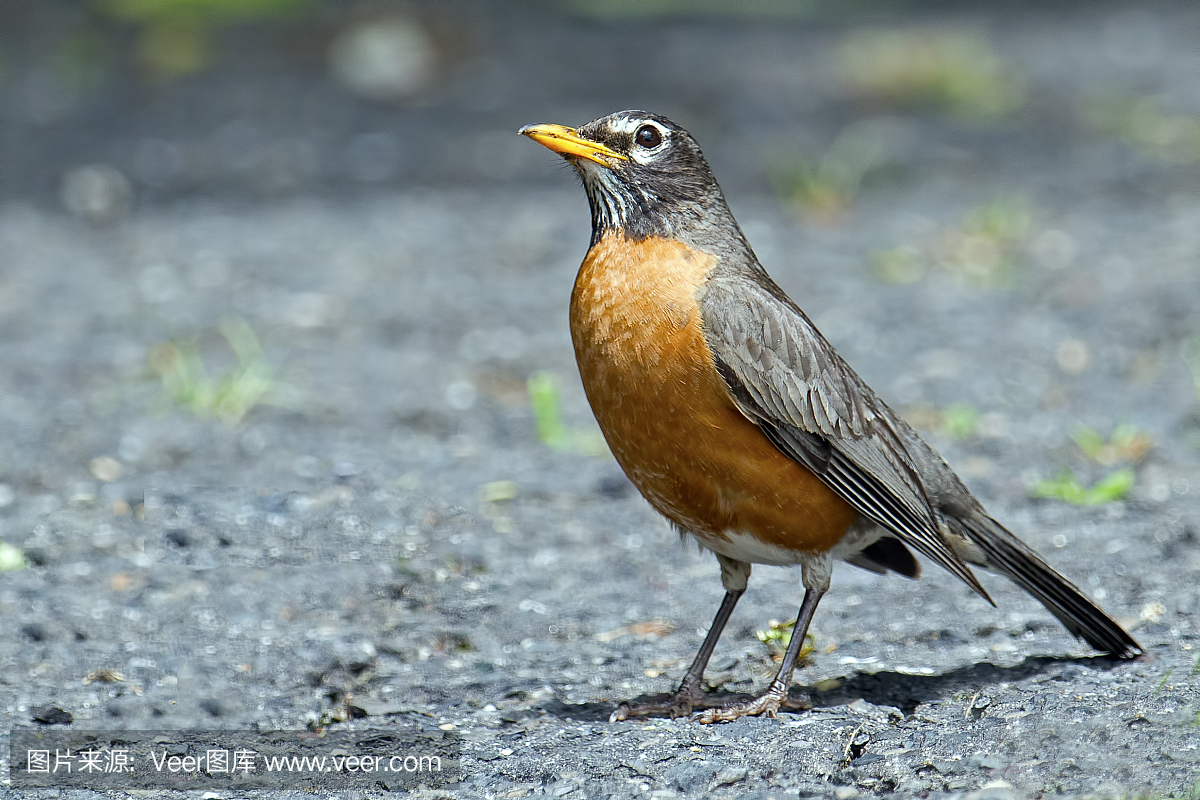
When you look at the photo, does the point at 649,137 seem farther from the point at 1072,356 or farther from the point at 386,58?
the point at 386,58

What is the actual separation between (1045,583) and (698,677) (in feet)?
3.87

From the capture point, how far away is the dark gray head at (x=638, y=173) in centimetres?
442

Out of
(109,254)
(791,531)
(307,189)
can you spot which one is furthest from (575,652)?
(307,189)

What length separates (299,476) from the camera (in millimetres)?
6102

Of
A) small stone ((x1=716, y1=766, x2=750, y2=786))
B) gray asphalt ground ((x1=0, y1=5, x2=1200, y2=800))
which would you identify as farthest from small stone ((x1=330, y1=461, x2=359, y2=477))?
small stone ((x1=716, y1=766, x2=750, y2=786))

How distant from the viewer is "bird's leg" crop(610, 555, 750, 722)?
14.0ft

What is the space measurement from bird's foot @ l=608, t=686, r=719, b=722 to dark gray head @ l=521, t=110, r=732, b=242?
1.45 meters

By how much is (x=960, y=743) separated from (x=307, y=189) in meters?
7.82

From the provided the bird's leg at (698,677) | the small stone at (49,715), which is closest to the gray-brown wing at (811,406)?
the bird's leg at (698,677)

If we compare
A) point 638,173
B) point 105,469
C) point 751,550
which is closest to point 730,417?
point 751,550

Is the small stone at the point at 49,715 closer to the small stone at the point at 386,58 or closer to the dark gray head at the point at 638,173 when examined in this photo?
the dark gray head at the point at 638,173

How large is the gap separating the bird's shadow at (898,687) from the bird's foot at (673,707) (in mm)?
46

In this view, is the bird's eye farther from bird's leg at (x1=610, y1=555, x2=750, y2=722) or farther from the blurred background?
the blurred background

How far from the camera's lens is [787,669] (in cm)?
419
